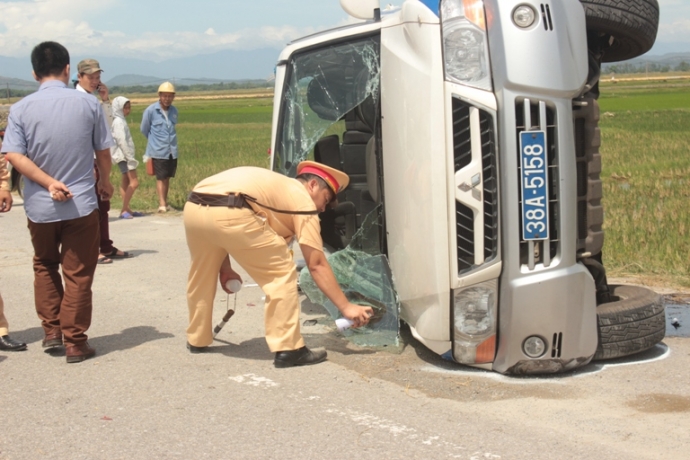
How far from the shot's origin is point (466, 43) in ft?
16.0

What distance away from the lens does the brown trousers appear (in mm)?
5715

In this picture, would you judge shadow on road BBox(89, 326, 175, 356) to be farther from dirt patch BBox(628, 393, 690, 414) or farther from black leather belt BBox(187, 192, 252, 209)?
dirt patch BBox(628, 393, 690, 414)

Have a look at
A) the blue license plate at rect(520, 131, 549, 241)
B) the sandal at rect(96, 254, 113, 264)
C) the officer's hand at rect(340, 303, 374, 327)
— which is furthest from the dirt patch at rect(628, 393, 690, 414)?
the sandal at rect(96, 254, 113, 264)

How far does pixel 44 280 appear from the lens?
19.3 feet

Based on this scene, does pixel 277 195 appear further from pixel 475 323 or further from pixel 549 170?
pixel 549 170

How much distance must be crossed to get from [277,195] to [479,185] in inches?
46.1

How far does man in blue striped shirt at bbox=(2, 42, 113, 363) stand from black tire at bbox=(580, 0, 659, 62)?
305cm

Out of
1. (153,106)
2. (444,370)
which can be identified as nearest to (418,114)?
(444,370)

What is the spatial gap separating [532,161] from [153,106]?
29.6 feet

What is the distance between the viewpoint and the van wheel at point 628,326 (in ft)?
17.4

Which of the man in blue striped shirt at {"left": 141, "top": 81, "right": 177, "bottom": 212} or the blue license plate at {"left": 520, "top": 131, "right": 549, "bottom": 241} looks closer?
the blue license plate at {"left": 520, "top": 131, "right": 549, "bottom": 241}

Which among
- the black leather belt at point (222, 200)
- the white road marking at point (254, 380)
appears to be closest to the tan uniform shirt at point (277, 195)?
the black leather belt at point (222, 200)

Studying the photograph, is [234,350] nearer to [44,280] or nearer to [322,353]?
[322,353]

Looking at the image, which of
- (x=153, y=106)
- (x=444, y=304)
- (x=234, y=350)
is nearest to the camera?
(x=444, y=304)
